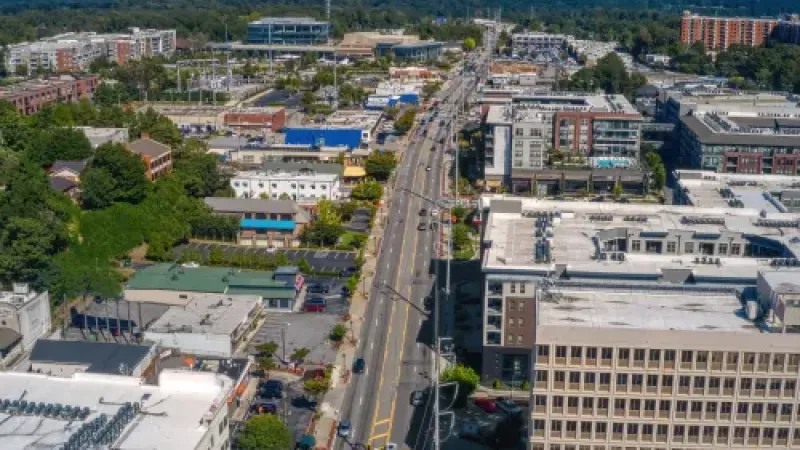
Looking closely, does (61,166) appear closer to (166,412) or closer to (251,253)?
(251,253)

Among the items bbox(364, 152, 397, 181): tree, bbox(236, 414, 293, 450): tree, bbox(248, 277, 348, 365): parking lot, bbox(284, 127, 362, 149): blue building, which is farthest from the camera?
bbox(284, 127, 362, 149): blue building

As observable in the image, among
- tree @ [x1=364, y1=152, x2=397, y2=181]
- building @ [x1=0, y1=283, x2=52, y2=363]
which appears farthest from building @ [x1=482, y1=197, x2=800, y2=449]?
tree @ [x1=364, y1=152, x2=397, y2=181]

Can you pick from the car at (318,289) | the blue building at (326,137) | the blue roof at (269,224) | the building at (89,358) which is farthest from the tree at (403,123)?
the building at (89,358)

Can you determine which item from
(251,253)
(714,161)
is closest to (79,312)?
(251,253)

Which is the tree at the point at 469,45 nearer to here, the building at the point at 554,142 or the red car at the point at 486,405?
the building at the point at 554,142

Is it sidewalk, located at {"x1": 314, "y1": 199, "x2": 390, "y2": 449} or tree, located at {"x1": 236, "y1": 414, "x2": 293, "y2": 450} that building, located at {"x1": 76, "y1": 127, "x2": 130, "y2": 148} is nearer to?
sidewalk, located at {"x1": 314, "y1": 199, "x2": 390, "y2": 449}
